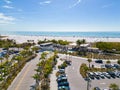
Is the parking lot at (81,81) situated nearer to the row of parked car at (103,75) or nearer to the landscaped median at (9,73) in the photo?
the row of parked car at (103,75)

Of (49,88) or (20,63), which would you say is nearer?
(49,88)

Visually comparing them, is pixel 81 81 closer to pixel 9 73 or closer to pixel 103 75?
pixel 103 75

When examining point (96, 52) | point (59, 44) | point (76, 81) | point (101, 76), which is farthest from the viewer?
point (59, 44)

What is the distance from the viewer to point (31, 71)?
44.6 m

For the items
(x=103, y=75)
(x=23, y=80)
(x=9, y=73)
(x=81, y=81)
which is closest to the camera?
(x=81, y=81)

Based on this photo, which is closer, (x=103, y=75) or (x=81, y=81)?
(x=81, y=81)

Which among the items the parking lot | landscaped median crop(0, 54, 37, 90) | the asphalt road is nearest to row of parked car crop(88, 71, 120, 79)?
the parking lot

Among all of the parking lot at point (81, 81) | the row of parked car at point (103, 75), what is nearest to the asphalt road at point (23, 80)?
the parking lot at point (81, 81)

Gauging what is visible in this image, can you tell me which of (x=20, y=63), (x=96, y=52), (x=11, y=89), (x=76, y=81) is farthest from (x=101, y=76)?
(x=96, y=52)

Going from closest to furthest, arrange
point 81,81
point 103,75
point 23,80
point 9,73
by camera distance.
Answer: point 81,81
point 23,80
point 103,75
point 9,73

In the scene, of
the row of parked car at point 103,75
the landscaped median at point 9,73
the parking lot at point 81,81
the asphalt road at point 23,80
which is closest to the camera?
the asphalt road at point 23,80

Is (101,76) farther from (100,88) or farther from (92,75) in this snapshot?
(100,88)

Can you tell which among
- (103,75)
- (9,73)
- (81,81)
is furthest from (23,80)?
(103,75)

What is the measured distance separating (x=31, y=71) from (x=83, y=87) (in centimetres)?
1626
